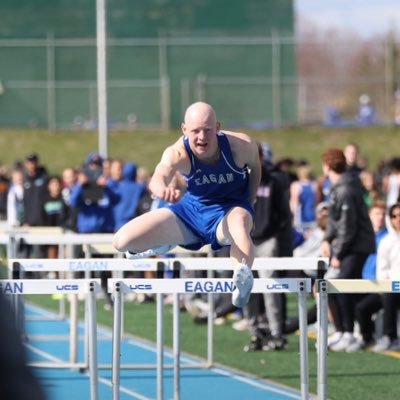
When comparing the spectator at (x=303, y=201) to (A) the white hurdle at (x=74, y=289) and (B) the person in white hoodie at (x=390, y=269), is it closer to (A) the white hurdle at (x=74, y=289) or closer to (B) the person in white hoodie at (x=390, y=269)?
(B) the person in white hoodie at (x=390, y=269)

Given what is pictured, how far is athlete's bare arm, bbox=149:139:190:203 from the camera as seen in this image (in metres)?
6.56

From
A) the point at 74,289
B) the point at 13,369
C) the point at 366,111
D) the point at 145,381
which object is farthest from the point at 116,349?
the point at 366,111

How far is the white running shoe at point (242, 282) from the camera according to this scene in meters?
6.67

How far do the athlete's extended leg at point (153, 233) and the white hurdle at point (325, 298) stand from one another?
91 centimetres

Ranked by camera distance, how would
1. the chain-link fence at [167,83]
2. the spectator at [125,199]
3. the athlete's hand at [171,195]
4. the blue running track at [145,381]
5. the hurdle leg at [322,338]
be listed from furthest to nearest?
the chain-link fence at [167,83] → the spectator at [125,199] → the blue running track at [145,381] → the hurdle leg at [322,338] → the athlete's hand at [171,195]

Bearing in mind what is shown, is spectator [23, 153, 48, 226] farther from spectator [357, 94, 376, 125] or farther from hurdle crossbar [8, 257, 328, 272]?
spectator [357, 94, 376, 125]

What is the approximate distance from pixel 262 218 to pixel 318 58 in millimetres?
38436

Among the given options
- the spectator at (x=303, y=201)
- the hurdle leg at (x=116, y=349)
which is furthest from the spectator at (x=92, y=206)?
the hurdle leg at (x=116, y=349)

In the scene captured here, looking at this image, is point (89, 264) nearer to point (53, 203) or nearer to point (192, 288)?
point (192, 288)

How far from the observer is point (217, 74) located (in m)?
38.9

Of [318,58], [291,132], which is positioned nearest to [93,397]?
[291,132]

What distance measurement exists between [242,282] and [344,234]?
5.54 metres

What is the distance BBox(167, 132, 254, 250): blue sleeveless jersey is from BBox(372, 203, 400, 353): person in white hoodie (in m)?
4.54

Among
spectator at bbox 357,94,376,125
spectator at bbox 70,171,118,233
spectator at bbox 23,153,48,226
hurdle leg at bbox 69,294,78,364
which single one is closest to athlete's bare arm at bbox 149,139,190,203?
hurdle leg at bbox 69,294,78,364
